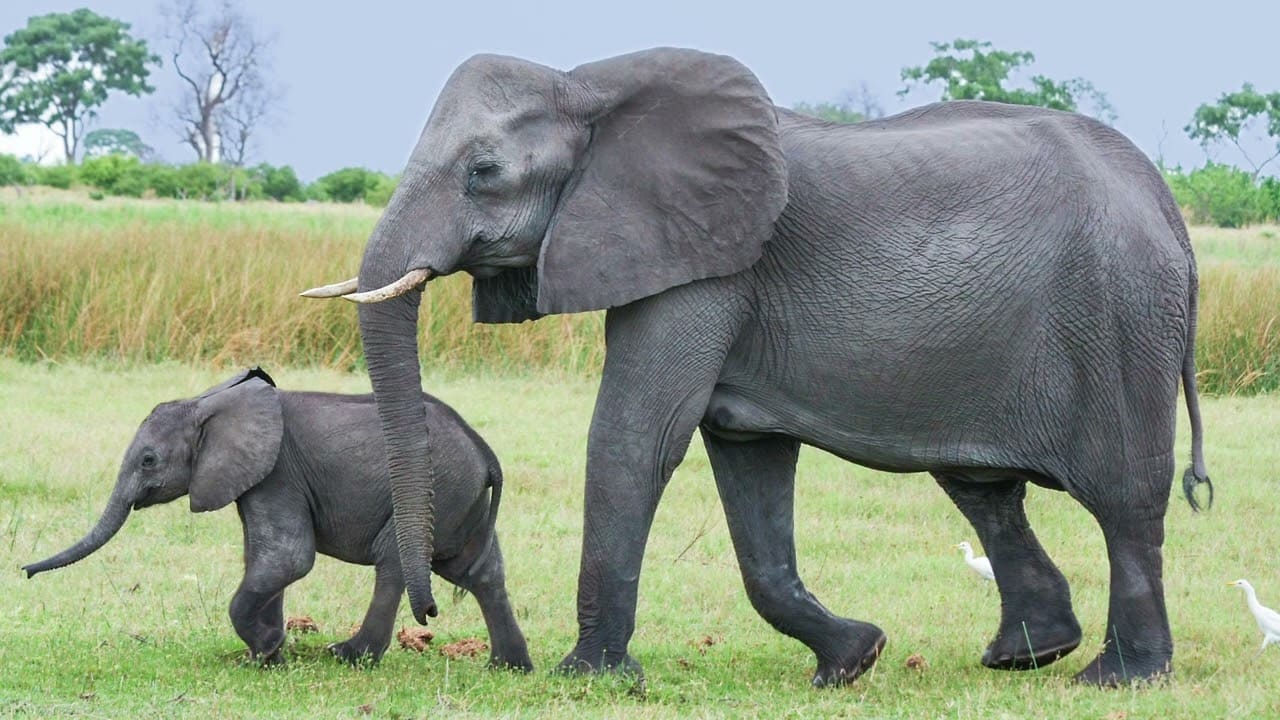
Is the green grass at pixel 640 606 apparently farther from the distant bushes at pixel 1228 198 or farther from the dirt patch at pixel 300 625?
the distant bushes at pixel 1228 198

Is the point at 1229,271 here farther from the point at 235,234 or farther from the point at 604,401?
the point at 604,401

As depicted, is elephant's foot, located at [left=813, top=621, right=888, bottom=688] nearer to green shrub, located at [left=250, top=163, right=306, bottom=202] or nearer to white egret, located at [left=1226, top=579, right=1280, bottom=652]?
white egret, located at [left=1226, top=579, right=1280, bottom=652]

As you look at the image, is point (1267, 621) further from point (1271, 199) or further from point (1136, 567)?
point (1271, 199)

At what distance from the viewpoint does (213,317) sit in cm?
1628

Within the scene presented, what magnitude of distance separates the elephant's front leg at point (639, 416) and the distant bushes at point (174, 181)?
39.9 m

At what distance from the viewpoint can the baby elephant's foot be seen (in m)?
7.01

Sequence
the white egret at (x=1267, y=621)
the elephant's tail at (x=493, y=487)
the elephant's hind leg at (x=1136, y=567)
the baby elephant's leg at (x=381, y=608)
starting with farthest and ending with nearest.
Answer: the white egret at (x=1267, y=621), the elephant's tail at (x=493, y=487), the baby elephant's leg at (x=381, y=608), the elephant's hind leg at (x=1136, y=567)

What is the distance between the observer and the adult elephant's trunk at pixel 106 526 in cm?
664

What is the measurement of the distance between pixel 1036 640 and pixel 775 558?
1.15 m

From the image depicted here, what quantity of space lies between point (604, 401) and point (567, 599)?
8.94ft

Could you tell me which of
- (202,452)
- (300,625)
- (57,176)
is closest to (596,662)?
(202,452)

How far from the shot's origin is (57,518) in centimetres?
1015

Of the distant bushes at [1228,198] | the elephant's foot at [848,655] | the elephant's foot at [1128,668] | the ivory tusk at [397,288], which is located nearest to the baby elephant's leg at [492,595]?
the elephant's foot at [848,655]

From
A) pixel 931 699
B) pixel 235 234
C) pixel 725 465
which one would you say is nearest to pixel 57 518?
pixel 725 465
